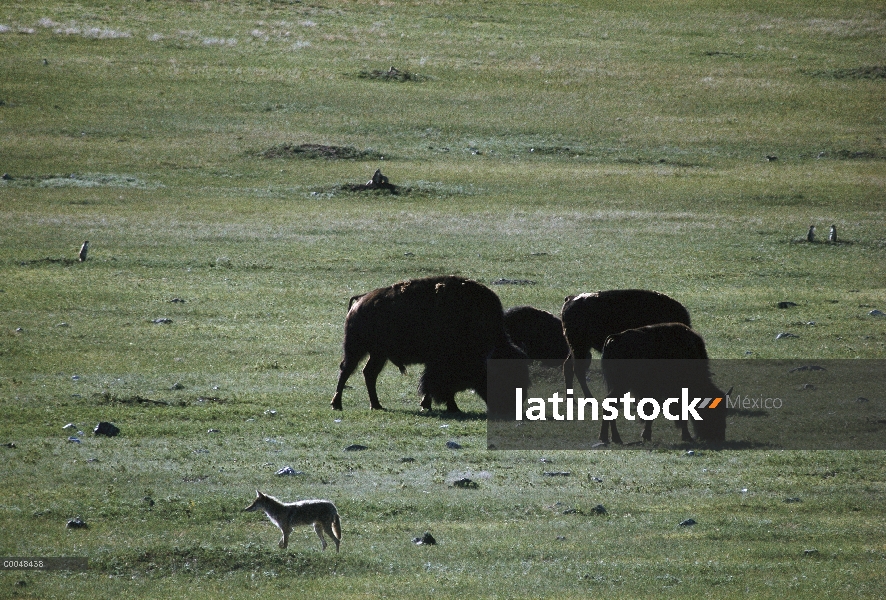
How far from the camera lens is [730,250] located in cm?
3247

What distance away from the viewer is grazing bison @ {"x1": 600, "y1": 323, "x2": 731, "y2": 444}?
14.6 meters

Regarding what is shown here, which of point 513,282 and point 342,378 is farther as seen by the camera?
point 513,282

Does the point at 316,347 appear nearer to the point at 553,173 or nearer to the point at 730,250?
the point at 730,250

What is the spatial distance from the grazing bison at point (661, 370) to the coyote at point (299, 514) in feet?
17.7

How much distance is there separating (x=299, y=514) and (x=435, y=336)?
6.95 metres

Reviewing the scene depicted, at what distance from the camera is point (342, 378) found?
1697 cm

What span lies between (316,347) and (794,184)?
86.1ft

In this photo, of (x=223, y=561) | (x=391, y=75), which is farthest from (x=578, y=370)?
(x=391, y=75)

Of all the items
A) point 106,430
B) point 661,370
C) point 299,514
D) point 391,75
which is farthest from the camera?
point 391,75

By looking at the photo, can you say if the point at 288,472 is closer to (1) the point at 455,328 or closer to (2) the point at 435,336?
(2) the point at 435,336

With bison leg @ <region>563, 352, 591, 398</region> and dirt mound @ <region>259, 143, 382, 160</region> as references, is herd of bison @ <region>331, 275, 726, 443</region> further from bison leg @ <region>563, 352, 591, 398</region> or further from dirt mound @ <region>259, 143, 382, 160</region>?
dirt mound @ <region>259, 143, 382, 160</region>

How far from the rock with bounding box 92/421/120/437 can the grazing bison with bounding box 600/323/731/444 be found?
A: 5.75m

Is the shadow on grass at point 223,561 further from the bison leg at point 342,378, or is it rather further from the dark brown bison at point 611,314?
the dark brown bison at point 611,314

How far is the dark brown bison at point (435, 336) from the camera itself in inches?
656
